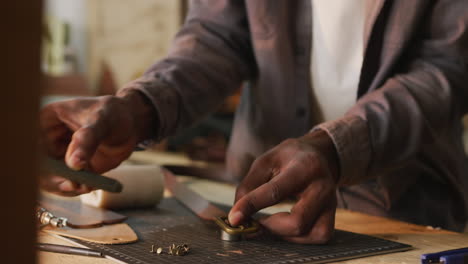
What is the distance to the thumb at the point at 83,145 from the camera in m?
0.66

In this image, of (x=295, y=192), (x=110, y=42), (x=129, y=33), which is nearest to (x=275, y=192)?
(x=295, y=192)

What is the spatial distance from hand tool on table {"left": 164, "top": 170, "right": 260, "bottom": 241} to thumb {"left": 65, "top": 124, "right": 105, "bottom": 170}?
17 centimetres

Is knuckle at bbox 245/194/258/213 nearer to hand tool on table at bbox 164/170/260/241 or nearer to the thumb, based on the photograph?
hand tool on table at bbox 164/170/260/241

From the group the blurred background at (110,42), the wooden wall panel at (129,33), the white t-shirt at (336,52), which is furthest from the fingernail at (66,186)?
the wooden wall panel at (129,33)

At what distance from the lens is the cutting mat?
58 centimetres

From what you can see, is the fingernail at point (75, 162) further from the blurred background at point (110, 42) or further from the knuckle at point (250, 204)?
the blurred background at point (110, 42)

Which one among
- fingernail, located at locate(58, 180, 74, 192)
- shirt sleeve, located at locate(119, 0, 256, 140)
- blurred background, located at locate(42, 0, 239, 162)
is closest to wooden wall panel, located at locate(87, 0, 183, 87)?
blurred background, located at locate(42, 0, 239, 162)

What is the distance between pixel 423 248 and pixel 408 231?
0.34 feet

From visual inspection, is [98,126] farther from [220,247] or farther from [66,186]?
[220,247]

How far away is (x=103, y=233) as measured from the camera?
2.21 feet

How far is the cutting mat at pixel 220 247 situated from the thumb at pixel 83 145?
9 cm

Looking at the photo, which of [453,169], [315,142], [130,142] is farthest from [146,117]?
[453,169]

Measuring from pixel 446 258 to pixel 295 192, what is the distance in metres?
0.20

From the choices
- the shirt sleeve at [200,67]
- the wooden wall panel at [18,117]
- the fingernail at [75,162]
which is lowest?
the fingernail at [75,162]
